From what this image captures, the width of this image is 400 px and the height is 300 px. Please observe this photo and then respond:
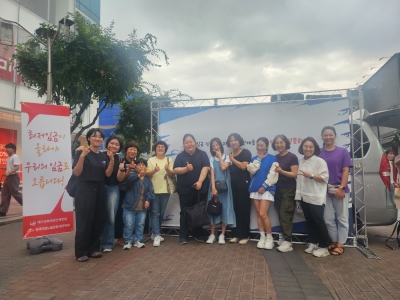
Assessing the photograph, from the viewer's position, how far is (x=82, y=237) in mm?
4230

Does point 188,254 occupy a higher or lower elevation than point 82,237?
lower

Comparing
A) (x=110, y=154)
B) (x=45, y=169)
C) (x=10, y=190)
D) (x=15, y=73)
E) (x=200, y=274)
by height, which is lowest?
(x=200, y=274)

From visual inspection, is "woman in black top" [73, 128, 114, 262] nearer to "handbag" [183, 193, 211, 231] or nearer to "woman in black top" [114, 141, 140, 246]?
"woman in black top" [114, 141, 140, 246]

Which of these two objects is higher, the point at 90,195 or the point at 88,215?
the point at 90,195

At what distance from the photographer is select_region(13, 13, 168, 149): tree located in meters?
7.67

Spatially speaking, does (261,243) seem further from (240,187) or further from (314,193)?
(314,193)

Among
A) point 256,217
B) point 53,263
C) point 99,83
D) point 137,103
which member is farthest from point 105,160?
point 137,103

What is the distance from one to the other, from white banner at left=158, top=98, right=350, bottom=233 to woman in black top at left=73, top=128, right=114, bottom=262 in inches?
62.8

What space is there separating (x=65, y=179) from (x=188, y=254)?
220 centimetres

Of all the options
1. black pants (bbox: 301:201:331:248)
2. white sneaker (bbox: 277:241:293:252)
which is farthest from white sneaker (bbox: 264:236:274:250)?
black pants (bbox: 301:201:331:248)

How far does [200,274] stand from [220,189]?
1.63 m

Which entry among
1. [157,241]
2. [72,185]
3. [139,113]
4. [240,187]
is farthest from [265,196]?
[139,113]

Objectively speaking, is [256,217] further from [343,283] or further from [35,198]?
[35,198]

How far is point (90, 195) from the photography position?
4242 mm
